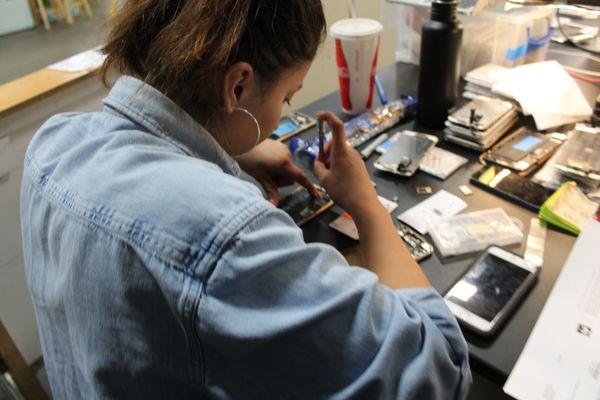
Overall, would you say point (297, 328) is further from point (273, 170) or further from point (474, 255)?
point (273, 170)

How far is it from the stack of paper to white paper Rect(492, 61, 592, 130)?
0.89ft

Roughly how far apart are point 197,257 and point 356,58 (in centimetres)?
92

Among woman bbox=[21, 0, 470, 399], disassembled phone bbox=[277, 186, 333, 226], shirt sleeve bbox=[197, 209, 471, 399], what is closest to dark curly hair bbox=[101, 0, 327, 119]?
woman bbox=[21, 0, 470, 399]

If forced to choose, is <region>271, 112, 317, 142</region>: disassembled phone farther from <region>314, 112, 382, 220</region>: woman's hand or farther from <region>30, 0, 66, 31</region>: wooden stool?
<region>30, 0, 66, 31</region>: wooden stool

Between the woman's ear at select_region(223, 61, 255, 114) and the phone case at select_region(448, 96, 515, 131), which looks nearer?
the woman's ear at select_region(223, 61, 255, 114)

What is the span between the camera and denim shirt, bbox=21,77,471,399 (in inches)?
16.6

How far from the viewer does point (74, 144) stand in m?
0.58

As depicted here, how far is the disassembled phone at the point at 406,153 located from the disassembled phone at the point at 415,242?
0.54 ft

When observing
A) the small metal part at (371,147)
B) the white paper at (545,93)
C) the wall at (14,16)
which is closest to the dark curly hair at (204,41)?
the small metal part at (371,147)

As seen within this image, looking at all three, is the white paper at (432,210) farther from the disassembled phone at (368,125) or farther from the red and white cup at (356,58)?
the red and white cup at (356,58)

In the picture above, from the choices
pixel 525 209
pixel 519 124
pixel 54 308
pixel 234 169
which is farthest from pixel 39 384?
pixel 519 124

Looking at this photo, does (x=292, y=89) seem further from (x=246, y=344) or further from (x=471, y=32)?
(x=471, y=32)

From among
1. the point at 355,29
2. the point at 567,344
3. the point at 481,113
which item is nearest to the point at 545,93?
the point at 481,113

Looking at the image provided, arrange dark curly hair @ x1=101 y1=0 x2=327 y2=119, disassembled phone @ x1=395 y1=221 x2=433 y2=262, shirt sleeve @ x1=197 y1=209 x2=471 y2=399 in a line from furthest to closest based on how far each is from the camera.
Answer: disassembled phone @ x1=395 y1=221 x2=433 y2=262
dark curly hair @ x1=101 y1=0 x2=327 y2=119
shirt sleeve @ x1=197 y1=209 x2=471 y2=399
